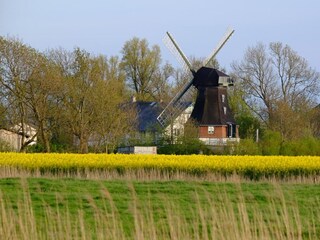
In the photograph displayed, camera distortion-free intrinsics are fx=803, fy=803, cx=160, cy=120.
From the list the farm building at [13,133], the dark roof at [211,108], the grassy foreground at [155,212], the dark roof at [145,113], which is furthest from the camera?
the dark roof at [145,113]

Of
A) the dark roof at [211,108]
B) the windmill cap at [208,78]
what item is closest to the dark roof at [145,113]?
the dark roof at [211,108]

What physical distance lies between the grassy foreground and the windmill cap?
3774 cm

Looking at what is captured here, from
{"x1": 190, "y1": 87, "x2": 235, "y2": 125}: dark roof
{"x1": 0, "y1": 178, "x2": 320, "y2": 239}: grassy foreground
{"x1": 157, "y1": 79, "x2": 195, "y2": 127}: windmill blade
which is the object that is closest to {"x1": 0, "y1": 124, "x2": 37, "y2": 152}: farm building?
{"x1": 157, "y1": 79, "x2": 195, "y2": 127}: windmill blade

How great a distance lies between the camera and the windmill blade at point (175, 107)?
183 ft

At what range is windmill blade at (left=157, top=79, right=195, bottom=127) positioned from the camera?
183ft

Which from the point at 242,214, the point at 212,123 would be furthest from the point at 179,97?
the point at 242,214

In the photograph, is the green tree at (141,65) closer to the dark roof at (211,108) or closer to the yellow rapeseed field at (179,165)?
the dark roof at (211,108)

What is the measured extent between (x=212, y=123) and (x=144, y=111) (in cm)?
984

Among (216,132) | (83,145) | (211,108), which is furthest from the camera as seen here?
(216,132)

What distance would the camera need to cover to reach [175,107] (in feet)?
191

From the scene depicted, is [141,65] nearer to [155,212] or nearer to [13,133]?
[13,133]

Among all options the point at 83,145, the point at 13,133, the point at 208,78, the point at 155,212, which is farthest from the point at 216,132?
the point at 155,212

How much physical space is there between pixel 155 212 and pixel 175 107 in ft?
145

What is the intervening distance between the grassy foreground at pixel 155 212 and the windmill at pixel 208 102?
36.6 meters
